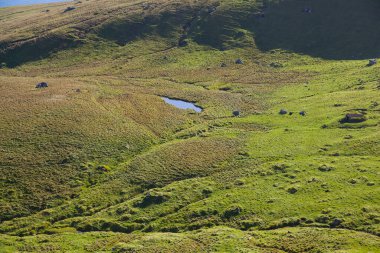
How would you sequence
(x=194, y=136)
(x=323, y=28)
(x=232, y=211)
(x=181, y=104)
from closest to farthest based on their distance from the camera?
(x=232, y=211)
(x=194, y=136)
(x=181, y=104)
(x=323, y=28)

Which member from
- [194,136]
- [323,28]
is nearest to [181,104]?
[194,136]

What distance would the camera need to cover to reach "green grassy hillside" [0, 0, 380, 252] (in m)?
48.8

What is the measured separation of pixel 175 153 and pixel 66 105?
2997cm

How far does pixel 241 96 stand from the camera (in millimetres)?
99375

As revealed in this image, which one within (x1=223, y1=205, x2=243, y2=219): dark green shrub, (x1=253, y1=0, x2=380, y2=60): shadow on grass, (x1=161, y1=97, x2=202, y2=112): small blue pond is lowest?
(x1=161, y1=97, x2=202, y2=112): small blue pond

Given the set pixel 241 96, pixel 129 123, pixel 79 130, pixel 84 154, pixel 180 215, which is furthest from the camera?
pixel 241 96

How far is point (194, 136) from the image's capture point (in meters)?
76.1

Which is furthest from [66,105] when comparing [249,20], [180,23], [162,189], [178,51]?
[249,20]

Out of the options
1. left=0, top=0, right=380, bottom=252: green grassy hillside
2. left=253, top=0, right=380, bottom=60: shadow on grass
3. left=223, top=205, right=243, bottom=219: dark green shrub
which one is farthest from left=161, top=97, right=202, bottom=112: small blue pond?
left=253, top=0, right=380, bottom=60: shadow on grass

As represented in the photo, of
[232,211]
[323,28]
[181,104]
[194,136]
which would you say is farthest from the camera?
[323,28]

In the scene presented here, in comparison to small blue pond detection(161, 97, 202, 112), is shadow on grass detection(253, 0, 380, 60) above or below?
above

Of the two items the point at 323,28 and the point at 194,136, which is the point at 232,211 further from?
the point at 323,28

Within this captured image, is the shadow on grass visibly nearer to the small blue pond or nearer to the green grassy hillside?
the green grassy hillside

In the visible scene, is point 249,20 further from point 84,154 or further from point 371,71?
point 84,154
